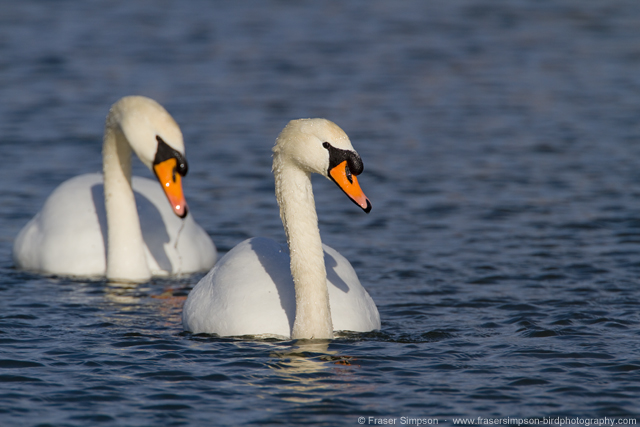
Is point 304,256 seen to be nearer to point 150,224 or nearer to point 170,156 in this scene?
point 170,156

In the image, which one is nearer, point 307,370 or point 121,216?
point 307,370

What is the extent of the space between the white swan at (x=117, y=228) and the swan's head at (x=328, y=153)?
2.53 m

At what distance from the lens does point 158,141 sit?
10039 millimetres

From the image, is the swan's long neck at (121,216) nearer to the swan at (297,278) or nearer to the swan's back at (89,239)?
the swan's back at (89,239)

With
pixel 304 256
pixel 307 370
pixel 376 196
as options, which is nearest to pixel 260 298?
pixel 304 256

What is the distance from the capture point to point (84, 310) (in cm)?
978

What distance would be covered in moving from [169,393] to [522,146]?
33.5ft

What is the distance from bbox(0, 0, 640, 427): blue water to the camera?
7.60m

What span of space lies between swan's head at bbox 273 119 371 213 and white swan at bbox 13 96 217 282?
2534 mm

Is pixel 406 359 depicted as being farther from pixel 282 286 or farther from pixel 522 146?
pixel 522 146

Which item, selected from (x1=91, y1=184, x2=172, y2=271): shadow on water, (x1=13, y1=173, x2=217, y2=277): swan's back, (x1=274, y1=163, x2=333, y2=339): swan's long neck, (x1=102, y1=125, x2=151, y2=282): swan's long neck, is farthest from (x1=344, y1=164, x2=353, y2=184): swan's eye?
(x1=91, y1=184, x2=172, y2=271): shadow on water

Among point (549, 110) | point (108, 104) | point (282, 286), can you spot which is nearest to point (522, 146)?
point (549, 110)

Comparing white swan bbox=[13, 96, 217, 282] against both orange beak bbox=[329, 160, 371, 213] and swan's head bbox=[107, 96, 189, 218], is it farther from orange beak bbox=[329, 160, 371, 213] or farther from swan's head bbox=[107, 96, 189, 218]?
orange beak bbox=[329, 160, 371, 213]

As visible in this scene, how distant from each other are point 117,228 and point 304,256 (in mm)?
3176
